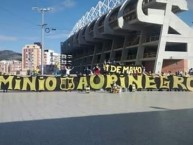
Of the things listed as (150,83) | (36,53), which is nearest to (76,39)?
(36,53)

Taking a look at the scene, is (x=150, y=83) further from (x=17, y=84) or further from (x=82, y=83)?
(x=17, y=84)

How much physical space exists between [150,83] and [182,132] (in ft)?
71.5

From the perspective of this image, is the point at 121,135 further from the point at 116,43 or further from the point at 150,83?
the point at 116,43

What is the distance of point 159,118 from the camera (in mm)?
12250

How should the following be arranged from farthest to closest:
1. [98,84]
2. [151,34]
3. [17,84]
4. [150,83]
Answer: [151,34] < [150,83] < [98,84] < [17,84]

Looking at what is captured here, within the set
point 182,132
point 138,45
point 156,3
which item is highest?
point 156,3

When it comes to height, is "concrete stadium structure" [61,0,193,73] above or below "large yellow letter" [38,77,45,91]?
above

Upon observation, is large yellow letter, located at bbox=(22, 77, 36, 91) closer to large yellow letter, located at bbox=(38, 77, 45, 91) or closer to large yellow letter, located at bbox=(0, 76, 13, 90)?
large yellow letter, located at bbox=(38, 77, 45, 91)

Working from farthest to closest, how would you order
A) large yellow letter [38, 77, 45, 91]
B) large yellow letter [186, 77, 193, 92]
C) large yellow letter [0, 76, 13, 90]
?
1. large yellow letter [186, 77, 193, 92]
2. large yellow letter [38, 77, 45, 91]
3. large yellow letter [0, 76, 13, 90]

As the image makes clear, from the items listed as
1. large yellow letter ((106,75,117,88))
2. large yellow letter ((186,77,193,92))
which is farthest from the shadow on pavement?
large yellow letter ((186,77,193,92))

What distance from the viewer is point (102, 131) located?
9508mm

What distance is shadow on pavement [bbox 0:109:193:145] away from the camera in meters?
8.18

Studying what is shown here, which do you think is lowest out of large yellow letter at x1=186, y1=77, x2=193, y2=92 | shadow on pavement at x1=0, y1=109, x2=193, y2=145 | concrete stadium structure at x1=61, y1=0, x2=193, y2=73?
shadow on pavement at x1=0, y1=109, x2=193, y2=145

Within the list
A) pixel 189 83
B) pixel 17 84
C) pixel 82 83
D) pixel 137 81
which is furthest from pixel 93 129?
pixel 189 83
